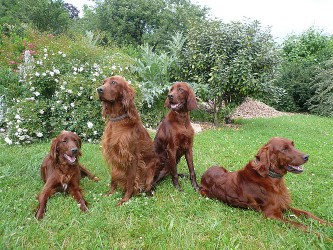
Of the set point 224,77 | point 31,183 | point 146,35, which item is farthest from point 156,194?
point 146,35

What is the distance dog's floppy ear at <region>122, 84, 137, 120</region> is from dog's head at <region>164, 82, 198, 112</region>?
1.81ft

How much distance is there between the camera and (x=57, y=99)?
23.5 ft

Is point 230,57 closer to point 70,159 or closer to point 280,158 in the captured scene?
point 280,158

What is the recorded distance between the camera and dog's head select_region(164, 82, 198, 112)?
13.3 feet

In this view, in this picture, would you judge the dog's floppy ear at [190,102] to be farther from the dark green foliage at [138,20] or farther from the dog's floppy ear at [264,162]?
the dark green foliage at [138,20]

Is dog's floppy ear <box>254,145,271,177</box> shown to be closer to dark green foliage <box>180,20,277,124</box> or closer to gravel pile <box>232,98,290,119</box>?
dark green foliage <box>180,20,277,124</box>

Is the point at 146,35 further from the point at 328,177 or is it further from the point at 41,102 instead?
the point at 328,177

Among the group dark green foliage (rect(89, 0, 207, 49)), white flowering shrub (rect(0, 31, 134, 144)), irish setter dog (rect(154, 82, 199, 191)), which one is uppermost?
dark green foliage (rect(89, 0, 207, 49))

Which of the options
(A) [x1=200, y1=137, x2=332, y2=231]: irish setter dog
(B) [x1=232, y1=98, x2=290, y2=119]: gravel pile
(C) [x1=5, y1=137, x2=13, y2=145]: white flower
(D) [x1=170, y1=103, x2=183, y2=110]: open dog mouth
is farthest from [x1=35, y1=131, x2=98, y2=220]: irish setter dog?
(B) [x1=232, y1=98, x2=290, y2=119]: gravel pile

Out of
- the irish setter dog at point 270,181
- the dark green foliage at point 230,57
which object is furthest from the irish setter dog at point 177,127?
the dark green foliage at point 230,57

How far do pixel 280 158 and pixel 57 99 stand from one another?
219 inches

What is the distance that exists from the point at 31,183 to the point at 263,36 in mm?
8179

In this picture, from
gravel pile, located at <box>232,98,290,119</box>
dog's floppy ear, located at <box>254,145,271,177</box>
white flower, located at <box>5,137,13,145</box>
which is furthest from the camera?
gravel pile, located at <box>232,98,290,119</box>

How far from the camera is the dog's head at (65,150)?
3684mm
